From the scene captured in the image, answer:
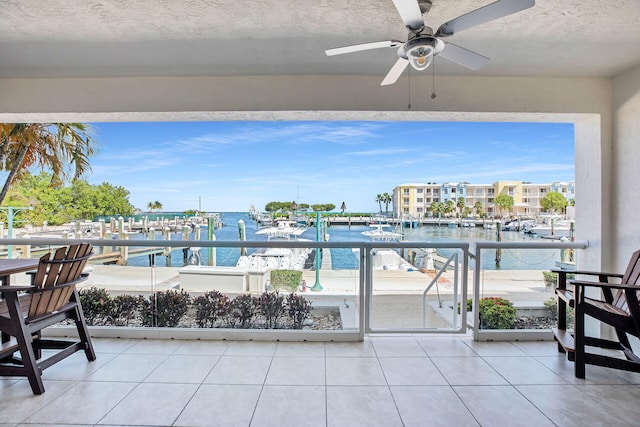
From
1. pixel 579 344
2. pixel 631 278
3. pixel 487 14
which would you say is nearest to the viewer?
pixel 487 14

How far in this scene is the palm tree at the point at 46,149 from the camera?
193 inches

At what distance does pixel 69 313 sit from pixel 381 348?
8.82 feet

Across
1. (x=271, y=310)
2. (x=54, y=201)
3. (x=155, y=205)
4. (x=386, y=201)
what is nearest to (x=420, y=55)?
(x=271, y=310)

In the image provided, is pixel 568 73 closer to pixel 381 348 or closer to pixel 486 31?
pixel 486 31

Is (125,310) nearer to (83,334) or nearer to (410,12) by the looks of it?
(83,334)

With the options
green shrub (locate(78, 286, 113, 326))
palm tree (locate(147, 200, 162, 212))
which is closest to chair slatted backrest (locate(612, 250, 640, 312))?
green shrub (locate(78, 286, 113, 326))

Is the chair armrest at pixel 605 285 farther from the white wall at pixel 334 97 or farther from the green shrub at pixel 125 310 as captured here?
the green shrub at pixel 125 310

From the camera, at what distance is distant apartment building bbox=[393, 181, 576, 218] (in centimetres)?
802

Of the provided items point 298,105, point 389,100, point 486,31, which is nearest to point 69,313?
point 298,105

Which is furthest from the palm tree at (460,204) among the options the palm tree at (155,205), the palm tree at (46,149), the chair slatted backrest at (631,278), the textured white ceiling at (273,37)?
the palm tree at (155,205)

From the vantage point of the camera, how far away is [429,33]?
201 cm

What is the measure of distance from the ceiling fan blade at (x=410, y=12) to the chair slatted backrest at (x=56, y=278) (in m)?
2.75

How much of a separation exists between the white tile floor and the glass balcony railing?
0.81 ft

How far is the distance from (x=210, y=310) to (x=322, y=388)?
1498 mm
